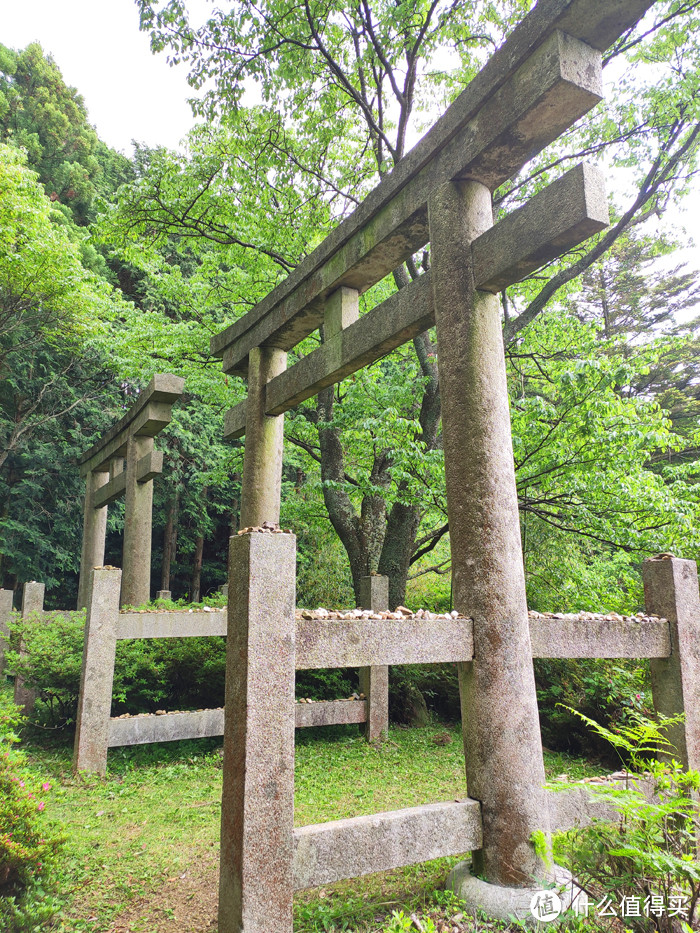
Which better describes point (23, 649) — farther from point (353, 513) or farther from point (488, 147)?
point (488, 147)

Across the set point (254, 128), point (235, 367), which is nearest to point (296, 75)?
point (254, 128)

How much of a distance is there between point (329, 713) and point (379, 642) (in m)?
4.15

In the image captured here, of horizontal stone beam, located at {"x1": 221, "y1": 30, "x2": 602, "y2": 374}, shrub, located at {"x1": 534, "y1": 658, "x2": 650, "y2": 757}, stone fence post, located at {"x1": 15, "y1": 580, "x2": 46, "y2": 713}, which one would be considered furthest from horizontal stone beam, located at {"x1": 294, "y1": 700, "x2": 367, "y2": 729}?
horizontal stone beam, located at {"x1": 221, "y1": 30, "x2": 602, "y2": 374}

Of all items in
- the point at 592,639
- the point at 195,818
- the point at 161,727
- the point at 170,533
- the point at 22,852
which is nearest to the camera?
the point at 22,852

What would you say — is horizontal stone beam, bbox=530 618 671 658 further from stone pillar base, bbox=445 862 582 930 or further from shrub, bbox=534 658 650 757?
shrub, bbox=534 658 650 757

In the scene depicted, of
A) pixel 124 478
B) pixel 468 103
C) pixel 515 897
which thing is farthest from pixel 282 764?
pixel 124 478

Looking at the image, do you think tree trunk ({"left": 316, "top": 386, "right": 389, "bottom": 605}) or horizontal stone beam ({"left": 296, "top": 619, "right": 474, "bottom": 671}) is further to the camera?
tree trunk ({"left": 316, "top": 386, "right": 389, "bottom": 605})

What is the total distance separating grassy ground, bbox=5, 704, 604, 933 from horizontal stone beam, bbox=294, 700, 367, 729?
326 mm

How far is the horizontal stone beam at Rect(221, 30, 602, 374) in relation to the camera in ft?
9.75

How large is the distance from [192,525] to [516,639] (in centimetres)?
1664

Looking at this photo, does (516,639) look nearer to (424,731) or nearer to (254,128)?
(424,731)

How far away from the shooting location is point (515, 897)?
2553mm

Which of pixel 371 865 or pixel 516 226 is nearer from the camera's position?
pixel 371 865

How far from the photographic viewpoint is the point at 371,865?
2324mm
